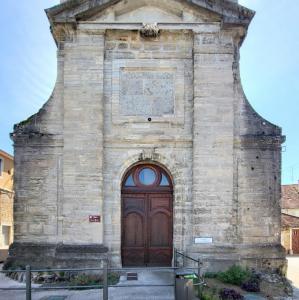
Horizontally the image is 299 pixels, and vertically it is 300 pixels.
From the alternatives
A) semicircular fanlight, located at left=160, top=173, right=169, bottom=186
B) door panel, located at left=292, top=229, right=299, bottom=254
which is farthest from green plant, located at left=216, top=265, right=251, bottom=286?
door panel, located at left=292, top=229, right=299, bottom=254

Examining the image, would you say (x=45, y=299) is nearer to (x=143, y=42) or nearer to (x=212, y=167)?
(x=212, y=167)

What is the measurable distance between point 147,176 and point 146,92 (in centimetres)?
250

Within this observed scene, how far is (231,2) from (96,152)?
5925 millimetres

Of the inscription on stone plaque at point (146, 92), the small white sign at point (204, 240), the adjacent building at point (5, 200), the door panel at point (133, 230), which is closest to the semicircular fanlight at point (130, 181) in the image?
the door panel at point (133, 230)

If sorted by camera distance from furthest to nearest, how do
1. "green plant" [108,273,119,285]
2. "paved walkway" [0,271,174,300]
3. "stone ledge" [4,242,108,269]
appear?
"stone ledge" [4,242,108,269], "green plant" [108,273,119,285], "paved walkway" [0,271,174,300]

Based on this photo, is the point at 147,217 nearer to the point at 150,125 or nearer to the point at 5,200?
the point at 150,125

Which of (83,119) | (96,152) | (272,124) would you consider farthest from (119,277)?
(272,124)

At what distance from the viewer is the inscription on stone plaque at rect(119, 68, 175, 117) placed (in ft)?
44.7

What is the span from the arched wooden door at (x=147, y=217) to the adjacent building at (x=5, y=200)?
12039 millimetres

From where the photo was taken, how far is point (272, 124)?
13.8 meters

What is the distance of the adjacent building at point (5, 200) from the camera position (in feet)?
78.5

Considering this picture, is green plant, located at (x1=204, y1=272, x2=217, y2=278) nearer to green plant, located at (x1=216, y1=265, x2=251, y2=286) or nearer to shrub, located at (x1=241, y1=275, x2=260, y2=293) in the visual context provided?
green plant, located at (x1=216, y1=265, x2=251, y2=286)

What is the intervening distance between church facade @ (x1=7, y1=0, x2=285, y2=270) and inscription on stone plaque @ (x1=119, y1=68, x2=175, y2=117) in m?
0.03

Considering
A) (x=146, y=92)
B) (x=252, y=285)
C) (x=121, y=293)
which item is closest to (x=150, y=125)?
(x=146, y=92)
